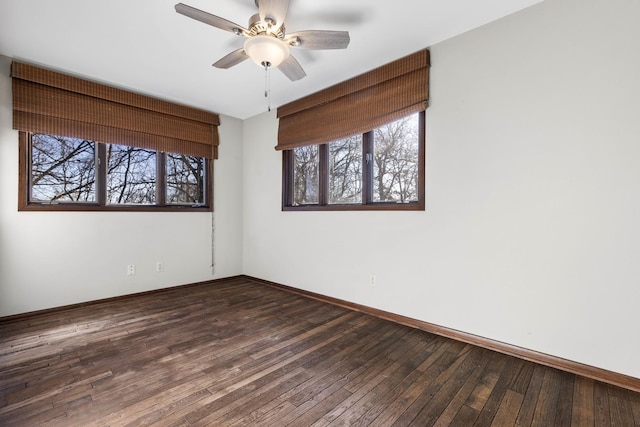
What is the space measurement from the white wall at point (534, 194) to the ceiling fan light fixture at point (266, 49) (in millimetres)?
1418

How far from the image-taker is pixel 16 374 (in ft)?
6.18

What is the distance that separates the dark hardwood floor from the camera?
4.99 ft

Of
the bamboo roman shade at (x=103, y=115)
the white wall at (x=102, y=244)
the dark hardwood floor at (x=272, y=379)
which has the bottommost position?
the dark hardwood floor at (x=272, y=379)

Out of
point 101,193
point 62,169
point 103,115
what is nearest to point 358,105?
point 103,115

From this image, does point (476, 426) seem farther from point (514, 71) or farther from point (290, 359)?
point (514, 71)

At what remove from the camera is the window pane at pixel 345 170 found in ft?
10.8

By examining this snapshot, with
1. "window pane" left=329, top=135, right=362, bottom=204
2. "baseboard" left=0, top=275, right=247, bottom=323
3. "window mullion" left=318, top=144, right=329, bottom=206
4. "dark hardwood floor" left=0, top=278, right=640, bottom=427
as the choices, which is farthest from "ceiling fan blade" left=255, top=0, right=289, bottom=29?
"baseboard" left=0, top=275, right=247, bottom=323

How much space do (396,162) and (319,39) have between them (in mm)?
1417

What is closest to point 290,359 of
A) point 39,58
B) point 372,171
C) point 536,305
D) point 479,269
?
point 479,269

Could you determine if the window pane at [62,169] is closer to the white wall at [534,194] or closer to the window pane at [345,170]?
the window pane at [345,170]

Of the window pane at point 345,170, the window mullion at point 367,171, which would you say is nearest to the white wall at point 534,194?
the window mullion at point 367,171

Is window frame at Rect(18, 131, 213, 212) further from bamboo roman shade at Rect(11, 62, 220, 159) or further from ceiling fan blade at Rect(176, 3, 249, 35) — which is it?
ceiling fan blade at Rect(176, 3, 249, 35)

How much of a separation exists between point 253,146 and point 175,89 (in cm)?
132

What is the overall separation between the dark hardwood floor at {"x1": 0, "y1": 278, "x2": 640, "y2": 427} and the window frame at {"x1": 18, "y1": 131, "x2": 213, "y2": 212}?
1155 mm
